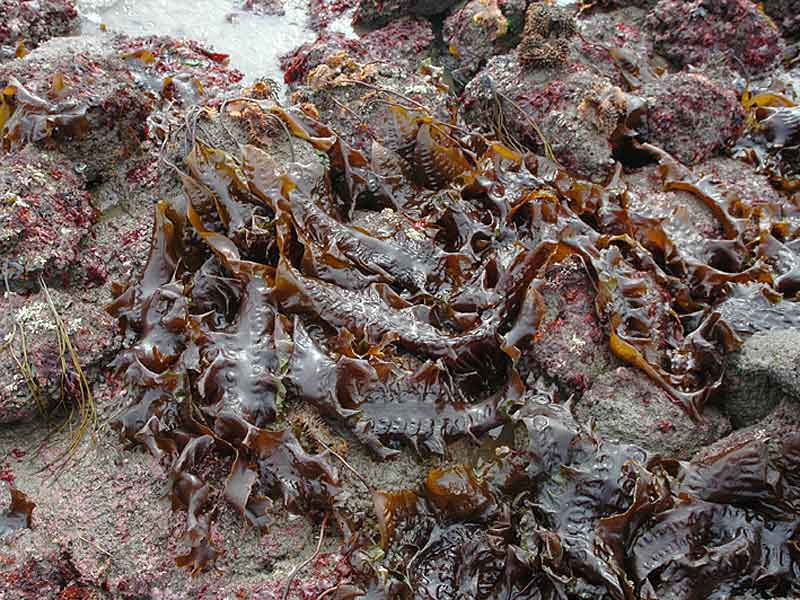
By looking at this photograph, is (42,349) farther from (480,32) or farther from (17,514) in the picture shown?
(480,32)

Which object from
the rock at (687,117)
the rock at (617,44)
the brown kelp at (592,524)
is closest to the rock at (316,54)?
the rock at (617,44)

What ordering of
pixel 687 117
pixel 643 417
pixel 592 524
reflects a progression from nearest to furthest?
pixel 592 524 < pixel 643 417 < pixel 687 117

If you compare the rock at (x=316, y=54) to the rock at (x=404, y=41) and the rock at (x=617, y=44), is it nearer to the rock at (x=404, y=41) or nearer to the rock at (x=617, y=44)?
the rock at (x=404, y=41)

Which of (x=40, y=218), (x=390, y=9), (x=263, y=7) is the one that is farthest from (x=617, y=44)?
(x=40, y=218)

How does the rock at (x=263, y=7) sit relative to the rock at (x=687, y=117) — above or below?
above

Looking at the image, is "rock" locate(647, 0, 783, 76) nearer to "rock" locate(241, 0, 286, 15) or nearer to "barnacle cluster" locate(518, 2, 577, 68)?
"barnacle cluster" locate(518, 2, 577, 68)
